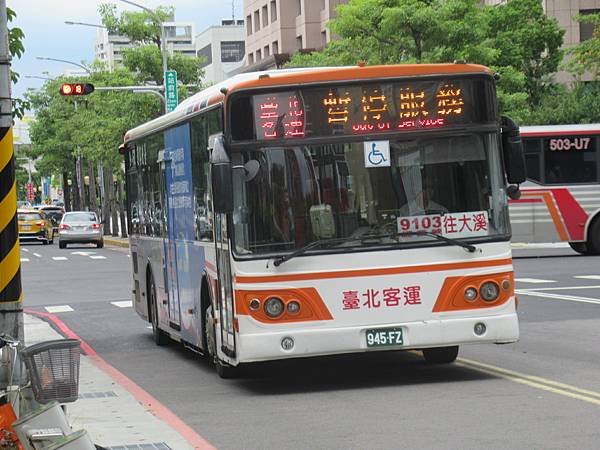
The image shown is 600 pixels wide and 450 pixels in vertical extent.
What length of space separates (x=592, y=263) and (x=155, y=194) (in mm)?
15527

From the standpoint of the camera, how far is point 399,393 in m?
12.0

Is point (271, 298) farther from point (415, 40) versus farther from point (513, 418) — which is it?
point (415, 40)

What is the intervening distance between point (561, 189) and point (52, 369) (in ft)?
93.1

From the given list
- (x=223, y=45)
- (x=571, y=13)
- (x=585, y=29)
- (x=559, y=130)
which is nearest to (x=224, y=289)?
(x=559, y=130)

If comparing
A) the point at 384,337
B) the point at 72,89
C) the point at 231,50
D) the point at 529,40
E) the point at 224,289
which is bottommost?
the point at 384,337

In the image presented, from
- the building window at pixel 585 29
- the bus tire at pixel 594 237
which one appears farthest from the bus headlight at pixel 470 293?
the building window at pixel 585 29

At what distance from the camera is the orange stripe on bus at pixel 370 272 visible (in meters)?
12.1

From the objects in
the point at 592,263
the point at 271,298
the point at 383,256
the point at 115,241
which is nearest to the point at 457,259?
the point at 383,256

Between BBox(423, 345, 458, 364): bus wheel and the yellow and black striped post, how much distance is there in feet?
15.6

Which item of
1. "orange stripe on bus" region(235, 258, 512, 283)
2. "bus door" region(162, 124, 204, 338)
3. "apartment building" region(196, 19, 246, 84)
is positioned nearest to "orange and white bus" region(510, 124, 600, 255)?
"bus door" region(162, 124, 204, 338)

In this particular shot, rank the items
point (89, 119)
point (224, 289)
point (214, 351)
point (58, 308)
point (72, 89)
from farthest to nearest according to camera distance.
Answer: point (89, 119)
point (72, 89)
point (58, 308)
point (214, 351)
point (224, 289)

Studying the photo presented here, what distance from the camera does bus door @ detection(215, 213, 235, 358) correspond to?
12.5m

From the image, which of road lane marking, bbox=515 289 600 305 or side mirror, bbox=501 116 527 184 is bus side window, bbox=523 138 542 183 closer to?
road lane marking, bbox=515 289 600 305

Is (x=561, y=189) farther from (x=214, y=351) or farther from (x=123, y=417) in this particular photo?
(x=123, y=417)
